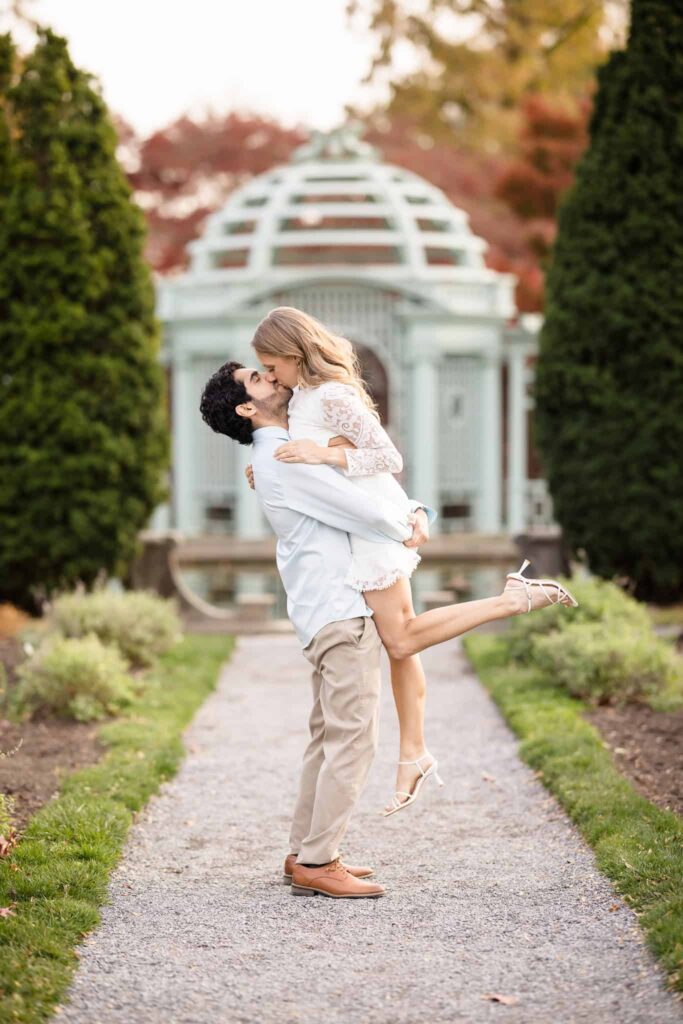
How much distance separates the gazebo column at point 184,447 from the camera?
592 inches

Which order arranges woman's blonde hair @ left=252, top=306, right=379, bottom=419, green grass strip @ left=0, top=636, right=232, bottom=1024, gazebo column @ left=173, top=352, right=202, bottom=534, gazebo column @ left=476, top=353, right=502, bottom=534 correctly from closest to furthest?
green grass strip @ left=0, top=636, right=232, bottom=1024 → woman's blonde hair @ left=252, top=306, right=379, bottom=419 → gazebo column @ left=173, top=352, right=202, bottom=534 → gazebo column @ left=476, top=353, right=502, bottom=534

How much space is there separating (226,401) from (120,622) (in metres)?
4.71

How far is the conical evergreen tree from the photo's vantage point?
408 inches

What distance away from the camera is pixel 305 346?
4418 mm

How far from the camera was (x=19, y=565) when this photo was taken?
10.5 metres

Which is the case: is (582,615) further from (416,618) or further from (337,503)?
(337,503)

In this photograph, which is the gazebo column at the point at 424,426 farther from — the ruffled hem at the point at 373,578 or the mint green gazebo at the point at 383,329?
the ruffled hem at the point at 373,578

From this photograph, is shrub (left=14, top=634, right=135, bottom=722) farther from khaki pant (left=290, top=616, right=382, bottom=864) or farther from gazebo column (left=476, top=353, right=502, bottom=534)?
gazebo column (left=476, top=353, right=502, bottom=534)

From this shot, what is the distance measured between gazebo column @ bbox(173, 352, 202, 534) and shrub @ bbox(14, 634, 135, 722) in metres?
7.59

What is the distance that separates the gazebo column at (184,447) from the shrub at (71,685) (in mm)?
7586

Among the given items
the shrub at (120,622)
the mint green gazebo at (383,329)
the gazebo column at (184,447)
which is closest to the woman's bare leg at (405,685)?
the shrub at (120,622)

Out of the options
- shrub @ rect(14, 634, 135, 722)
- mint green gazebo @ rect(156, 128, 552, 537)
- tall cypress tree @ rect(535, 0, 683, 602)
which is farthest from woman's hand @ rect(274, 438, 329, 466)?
mint green gazebo @ rect(156, 128, 552, 537)

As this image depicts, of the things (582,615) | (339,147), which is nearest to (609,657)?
(582,615)

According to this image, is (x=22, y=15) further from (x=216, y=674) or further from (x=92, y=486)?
(x=216, y=674)
